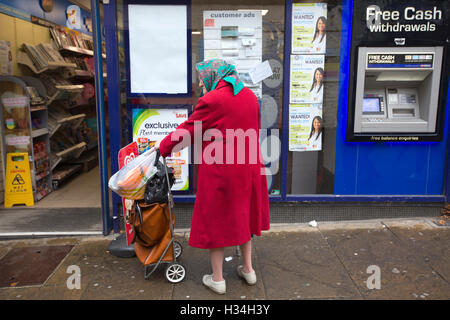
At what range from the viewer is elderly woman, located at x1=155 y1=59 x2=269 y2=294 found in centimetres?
300

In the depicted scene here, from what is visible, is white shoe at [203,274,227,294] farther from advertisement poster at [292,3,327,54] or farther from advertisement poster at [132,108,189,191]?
advertisement poster at [292,3,327,54]

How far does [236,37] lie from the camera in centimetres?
441

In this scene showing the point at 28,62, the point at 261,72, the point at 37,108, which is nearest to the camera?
the point at 261,72

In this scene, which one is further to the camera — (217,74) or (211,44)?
(211,44)

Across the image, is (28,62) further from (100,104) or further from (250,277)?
(250,277)

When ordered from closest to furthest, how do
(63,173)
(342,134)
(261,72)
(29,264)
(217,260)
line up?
1. (217,260)
2. (29,264)
3. (261,72)
4. (342,134)
5. (63,173)

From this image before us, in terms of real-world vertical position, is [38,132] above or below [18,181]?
above

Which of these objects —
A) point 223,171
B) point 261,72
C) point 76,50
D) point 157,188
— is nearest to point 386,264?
point 223,171

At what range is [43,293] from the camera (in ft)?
11.1

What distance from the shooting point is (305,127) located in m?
4.65

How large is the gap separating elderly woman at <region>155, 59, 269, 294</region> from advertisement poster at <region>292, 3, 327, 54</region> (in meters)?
1.63

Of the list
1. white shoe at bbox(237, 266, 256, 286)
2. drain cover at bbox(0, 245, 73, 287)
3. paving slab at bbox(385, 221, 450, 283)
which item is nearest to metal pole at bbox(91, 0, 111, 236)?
drain cover at bbox(0, 245, 73, 287)

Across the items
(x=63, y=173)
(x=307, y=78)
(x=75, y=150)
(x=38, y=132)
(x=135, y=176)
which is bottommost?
(x=63, y=173)

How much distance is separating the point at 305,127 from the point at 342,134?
425 millimetres
